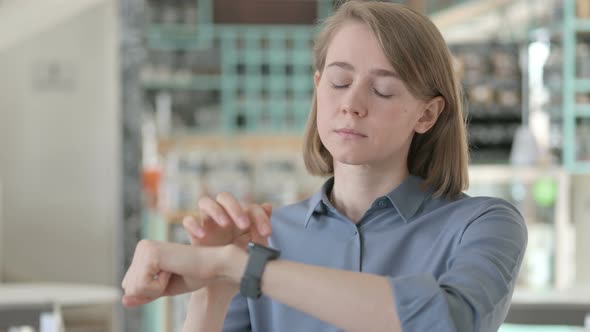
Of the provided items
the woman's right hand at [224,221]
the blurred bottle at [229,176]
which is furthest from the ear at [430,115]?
the blurred bottle at [229,176]

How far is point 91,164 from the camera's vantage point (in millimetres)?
8938

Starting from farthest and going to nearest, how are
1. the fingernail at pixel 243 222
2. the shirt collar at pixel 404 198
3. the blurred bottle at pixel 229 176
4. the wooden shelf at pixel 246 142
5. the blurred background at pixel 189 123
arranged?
the wooden shelf at pixel 246 142 → the blurred background at pixel 189 123 → the blurred bottle at pixel 229 176 → the shirt collar at pixel 404 198 → the fingernail at pixel 243 222

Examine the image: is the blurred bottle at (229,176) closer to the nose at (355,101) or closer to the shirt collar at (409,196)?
the shirt collar at (409,196)

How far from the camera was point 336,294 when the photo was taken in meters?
0.84

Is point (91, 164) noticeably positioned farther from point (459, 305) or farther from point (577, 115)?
point (459, 305)

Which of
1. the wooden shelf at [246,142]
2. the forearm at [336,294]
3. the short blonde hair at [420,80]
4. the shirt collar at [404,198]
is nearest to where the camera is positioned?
the forearm at [336,294]

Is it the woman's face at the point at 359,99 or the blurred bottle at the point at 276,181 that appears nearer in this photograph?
the woman's face at the point at 359,99

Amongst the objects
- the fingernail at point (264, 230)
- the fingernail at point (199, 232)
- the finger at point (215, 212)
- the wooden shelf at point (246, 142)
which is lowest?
the wooden shelf at point (246, 142)

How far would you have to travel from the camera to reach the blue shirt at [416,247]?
3.03 feet

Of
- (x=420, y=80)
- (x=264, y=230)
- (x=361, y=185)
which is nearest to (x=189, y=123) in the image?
(x=361, y=185)

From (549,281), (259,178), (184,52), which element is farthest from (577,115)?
(184,52)

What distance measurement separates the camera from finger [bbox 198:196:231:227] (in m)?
0.99

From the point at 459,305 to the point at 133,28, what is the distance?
4.54m

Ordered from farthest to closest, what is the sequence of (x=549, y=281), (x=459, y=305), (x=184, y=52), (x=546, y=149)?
(x=184, y=52)
(x=546, y=149)
(x=549, y=281)
(x=459, y=305)
